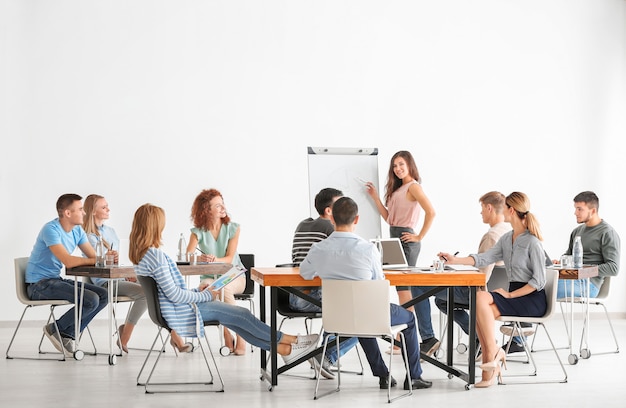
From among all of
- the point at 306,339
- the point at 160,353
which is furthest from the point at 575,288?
the point at 160,353

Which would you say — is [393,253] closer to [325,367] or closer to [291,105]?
[325,367]

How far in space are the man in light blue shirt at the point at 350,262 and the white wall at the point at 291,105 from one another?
353 centimetres

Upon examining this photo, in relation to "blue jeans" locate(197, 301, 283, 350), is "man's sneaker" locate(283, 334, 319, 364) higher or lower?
lower

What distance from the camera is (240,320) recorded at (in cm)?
489

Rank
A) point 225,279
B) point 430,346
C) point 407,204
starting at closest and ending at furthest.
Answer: point 225,279, point 430,346, point 407,204

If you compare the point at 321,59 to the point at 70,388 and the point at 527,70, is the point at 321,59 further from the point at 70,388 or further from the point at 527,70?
the point at 70,388

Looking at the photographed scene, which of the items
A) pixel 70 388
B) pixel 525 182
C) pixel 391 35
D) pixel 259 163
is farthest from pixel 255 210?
pixel 70 388

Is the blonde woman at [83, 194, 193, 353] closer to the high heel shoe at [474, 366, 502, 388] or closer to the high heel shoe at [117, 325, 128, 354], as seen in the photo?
the high heel shoe at [117, 325, 128, 354]

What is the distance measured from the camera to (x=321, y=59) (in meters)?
8.42

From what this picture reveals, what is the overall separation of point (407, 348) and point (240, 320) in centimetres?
102

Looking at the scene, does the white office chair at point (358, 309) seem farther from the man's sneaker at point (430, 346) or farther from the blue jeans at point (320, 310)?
the man's sneaker at point (430, 346)

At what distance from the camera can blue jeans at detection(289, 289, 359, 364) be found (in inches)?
200

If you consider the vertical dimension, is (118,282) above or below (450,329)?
above

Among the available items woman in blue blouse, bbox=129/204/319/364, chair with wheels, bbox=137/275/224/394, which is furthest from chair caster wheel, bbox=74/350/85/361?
woman in blue blouse, bbox=129/204/319/364
